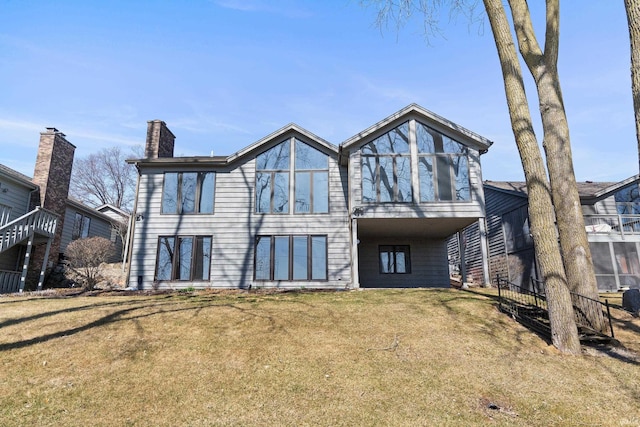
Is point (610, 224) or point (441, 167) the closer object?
point (441, 167)

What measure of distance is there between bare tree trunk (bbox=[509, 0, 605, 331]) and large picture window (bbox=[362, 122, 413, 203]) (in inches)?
214

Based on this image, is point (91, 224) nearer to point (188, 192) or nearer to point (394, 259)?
point (188, 192)

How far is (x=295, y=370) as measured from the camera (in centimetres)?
591

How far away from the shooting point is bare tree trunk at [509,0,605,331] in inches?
314

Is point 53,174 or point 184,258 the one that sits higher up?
point 53,174

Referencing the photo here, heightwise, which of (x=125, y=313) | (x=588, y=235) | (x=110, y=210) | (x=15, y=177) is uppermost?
(x=110, y=210)

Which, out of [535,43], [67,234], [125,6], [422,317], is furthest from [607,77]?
[67,234]

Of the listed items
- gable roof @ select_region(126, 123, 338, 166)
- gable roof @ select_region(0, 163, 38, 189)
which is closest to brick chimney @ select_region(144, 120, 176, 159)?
gable roof @ select_region(126, 123, 338, 166)

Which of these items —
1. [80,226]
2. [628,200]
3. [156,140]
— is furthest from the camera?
[80,226]

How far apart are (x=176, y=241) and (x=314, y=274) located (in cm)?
589

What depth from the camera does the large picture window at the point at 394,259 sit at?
649 inches

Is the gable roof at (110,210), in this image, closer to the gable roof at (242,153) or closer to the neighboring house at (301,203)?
the neighboring house at (301,203)

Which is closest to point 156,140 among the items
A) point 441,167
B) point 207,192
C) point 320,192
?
point 207,192

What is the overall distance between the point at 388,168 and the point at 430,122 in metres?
2.63
